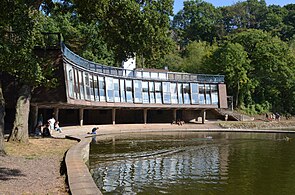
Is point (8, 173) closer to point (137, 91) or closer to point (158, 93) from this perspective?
point (137, 91)

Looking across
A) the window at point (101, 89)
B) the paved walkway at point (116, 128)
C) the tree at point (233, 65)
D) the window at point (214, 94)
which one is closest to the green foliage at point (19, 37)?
the paved walkway at point (116, 128)

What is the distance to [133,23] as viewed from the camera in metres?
16.9

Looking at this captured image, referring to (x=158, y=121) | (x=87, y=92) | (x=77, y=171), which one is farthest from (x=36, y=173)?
(x=158, y=121)

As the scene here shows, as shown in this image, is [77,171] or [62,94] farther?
[62,94]

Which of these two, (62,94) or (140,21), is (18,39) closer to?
(140,21)

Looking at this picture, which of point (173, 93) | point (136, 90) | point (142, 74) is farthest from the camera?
point (173, 93)

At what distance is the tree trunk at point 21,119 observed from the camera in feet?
50.3

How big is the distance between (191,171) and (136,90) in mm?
25434

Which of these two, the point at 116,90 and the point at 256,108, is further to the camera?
the point at 256,108

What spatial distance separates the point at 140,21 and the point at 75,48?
2929cm

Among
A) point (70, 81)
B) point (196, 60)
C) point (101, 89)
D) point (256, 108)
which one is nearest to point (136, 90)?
point (101, 89)

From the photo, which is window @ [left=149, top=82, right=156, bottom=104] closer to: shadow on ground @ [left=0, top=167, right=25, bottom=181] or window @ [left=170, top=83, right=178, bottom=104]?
window @ [left=170, top=83, right=178, bottom=104]

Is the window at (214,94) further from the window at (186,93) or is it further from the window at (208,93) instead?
the window at (186,93)

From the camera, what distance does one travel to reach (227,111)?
47.1 meters
